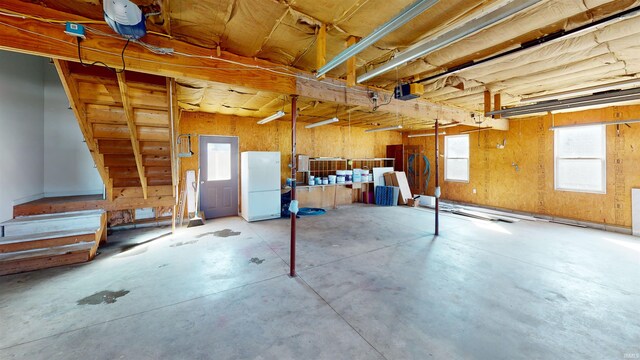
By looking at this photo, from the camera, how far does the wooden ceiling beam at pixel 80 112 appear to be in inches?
100

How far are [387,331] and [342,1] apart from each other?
2.80 m

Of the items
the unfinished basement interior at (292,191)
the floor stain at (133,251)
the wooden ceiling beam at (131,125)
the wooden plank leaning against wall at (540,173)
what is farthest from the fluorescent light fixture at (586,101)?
the floor stain at (133,251)

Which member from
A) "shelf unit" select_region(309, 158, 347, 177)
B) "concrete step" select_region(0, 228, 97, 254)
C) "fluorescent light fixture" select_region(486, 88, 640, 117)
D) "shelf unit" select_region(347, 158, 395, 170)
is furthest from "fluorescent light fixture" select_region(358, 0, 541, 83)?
"shelf unit" select_region(347, 158, 395, 170)

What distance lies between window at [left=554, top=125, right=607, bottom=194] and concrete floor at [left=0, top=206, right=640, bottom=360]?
1.67 m

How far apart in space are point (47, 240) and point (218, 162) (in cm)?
334

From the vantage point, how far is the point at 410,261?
3.45 metres

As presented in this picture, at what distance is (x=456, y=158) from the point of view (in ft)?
25.9

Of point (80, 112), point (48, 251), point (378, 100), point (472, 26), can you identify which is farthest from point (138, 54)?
point (378, 100)

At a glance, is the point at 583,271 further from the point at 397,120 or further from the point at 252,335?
the point at 397,120

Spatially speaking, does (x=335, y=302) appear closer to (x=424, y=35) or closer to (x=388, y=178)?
(x=424, y=35)

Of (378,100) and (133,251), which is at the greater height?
(378,100)

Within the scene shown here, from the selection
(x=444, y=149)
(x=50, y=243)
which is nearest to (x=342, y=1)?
(x=50, y=243)

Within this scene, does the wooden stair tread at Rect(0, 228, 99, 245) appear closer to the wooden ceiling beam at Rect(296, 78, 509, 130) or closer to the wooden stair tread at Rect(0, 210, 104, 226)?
the wooden stair tread at Rect(0, 210, 104, 226)

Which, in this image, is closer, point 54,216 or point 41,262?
point 41,262
